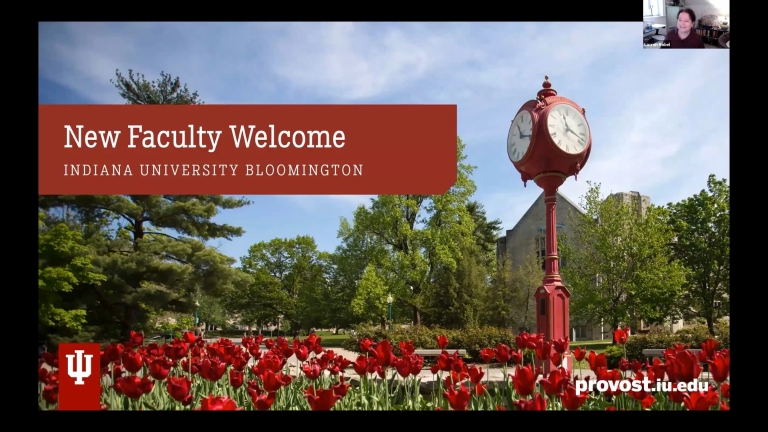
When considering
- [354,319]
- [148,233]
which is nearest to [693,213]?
[354,319]

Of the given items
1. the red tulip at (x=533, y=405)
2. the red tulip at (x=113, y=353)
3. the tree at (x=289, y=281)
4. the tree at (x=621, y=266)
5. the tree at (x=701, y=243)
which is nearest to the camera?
the red tulip at (x=533, y=405)

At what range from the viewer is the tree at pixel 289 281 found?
10.6 meters

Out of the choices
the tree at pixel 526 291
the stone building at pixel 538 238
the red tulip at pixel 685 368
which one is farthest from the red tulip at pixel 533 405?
the tree at pixel 526 291

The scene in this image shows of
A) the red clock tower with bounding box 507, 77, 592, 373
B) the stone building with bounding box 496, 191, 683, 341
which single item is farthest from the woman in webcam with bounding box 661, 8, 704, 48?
the stone building with bounding box 496, 191, 683, 341

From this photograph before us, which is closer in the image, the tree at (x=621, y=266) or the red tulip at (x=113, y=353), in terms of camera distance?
the red tulip at (x=113, y=353)

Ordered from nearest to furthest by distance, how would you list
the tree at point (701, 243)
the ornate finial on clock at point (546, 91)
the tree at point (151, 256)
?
1. the ornate finial on clock at point (546, 91)
2. the tree at point (151, 256)
3. the tree at point (701, 243)

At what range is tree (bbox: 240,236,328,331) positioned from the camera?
10.6 m

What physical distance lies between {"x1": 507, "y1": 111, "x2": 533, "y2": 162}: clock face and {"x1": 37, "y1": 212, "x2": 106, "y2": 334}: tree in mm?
4099

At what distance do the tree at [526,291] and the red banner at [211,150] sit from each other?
1386 centimetres

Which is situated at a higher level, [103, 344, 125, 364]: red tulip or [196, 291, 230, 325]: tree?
[103, 344, 125, 364]: red tulip

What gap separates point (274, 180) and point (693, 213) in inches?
431
